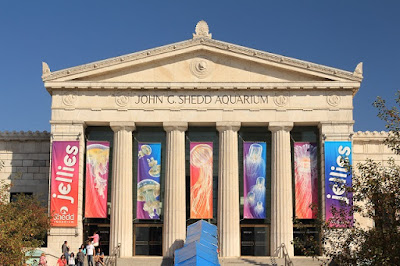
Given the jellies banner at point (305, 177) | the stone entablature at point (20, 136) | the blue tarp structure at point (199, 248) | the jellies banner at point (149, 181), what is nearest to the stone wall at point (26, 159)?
the stone entablature at point (20, 136)

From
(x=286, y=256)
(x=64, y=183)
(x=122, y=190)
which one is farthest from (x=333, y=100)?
(x=64, y=183)

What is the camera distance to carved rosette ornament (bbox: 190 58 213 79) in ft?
136

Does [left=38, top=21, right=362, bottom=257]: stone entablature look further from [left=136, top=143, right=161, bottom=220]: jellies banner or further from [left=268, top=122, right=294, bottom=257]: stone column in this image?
[left=136, top=143, right=161, bottom=220]: jellies banner

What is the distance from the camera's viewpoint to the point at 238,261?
38.2 metres

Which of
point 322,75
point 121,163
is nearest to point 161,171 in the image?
point 121,163

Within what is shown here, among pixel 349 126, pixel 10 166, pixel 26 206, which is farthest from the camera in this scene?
pixel 10 166

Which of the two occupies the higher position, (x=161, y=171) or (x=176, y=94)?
(x=176, y=94)

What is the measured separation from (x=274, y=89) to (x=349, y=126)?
5.20m

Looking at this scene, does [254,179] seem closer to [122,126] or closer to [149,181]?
[149,181]

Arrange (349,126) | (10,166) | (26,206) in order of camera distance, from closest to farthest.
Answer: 1. (26,206)
2. (349,126)
3. (10,166)

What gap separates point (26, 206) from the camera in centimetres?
3834

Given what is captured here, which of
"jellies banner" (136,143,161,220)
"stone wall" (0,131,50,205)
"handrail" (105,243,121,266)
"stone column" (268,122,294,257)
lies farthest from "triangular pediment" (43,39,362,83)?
"handrail" (105,243,121,266)

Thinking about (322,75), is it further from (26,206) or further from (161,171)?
(26,206)

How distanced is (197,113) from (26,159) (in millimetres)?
12728
